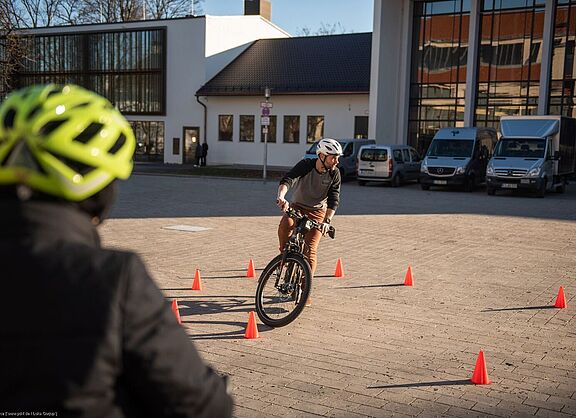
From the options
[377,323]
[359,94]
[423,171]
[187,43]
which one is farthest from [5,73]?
[377,323]

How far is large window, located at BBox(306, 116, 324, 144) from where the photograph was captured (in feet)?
122

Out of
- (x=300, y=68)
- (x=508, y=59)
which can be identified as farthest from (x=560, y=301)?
(x=300, y=68)

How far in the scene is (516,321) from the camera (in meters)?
6.61

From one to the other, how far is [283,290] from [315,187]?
132cm

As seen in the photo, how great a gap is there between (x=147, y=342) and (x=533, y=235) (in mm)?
12979

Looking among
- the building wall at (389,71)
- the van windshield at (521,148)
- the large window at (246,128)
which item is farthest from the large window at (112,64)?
the van windshield at (521,148)

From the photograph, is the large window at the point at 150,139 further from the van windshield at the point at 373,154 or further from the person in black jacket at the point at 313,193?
the person in black jacket at the point at 313,193

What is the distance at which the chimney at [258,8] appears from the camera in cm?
4506

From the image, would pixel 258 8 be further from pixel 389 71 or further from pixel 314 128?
pixel 389 71

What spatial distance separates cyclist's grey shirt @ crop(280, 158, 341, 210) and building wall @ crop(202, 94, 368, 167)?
29.4 m

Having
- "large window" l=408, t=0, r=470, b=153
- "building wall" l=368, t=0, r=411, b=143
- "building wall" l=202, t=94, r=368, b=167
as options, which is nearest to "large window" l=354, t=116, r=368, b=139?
"building wall" l=202, t=94, r=368, b=167

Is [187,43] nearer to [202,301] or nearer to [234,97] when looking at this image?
[234,97]

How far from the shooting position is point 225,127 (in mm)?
40188

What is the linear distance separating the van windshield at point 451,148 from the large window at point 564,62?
30.1ft
